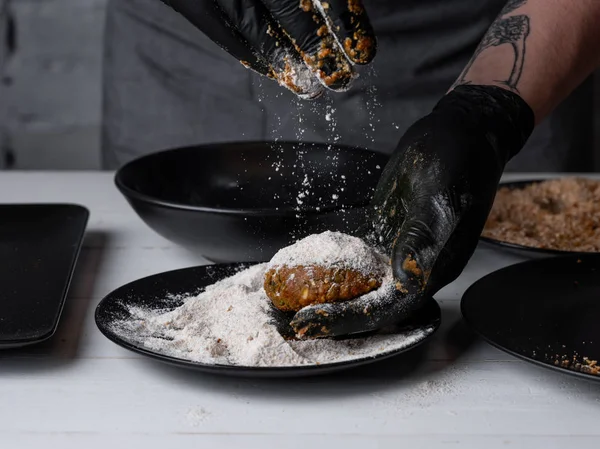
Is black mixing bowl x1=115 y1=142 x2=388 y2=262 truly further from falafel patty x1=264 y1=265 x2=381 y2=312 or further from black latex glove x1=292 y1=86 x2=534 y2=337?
falafel patty x1=264 y1=265 x2=381 y2=312

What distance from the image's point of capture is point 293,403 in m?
0.82

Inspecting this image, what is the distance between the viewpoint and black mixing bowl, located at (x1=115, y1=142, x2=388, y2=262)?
1130 millimetres

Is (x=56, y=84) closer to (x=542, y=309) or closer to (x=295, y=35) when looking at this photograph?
(x=295, y=35)

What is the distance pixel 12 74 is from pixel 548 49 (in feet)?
7.56

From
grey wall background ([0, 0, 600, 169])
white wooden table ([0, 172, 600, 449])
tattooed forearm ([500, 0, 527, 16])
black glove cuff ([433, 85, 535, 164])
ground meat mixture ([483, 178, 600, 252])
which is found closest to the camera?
white wooden table ([0, 172, 600, 449])

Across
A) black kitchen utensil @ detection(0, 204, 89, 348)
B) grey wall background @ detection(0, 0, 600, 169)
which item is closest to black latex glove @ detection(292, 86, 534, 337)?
black kitchen utensil @ detection(0, 204, 89, 348)

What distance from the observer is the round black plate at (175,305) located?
0.80 meters

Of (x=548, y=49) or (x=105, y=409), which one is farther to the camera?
(x=548, y=49)

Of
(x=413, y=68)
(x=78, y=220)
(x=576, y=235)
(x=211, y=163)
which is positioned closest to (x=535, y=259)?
(x=576, y=235)

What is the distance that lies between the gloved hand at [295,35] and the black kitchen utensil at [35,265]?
37 centimetres

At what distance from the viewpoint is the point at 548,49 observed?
54.3 inches

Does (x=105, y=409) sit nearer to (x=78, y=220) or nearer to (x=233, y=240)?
(x=233, y=240)

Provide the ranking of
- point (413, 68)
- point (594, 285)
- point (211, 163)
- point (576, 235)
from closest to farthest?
point (594, 285) → point (576, 235) → point (211, 163) → point (413, 68)

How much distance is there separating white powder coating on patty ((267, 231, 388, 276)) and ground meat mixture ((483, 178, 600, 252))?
368 millimetres
